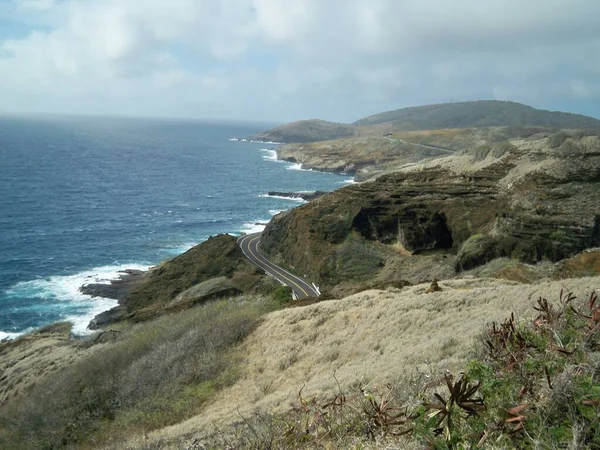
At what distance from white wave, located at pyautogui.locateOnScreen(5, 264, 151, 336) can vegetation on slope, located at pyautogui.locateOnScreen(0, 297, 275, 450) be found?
2183cm

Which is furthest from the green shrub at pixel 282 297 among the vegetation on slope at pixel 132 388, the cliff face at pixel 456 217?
the cliff face at pixel 456 217

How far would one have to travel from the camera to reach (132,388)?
15.5 m

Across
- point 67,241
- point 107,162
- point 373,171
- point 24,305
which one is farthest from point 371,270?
point 107,162

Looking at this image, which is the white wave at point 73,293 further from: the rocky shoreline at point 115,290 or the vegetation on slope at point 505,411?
the vegetation on slope at point 505,411

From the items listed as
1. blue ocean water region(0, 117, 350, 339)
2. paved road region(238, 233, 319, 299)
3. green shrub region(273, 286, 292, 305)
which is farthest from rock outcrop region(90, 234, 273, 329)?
green shrub region(273, 286, 292, 305)

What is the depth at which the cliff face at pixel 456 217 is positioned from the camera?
37.0 metres

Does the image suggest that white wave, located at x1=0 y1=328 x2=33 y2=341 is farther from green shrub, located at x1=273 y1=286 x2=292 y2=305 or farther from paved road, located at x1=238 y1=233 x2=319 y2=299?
green shrub, located at x1=273 y1=286 x2=292 y2=305

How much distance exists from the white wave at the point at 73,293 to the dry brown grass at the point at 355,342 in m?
27.6

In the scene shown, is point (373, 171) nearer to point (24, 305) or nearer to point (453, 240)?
point (453, 240)

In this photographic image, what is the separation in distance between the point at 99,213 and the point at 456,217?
2222 inches

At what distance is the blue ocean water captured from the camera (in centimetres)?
4591

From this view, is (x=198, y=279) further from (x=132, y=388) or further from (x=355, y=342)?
(x=355, y=342)

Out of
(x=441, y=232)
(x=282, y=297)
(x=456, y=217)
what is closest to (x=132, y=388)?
(x=282, y=297)

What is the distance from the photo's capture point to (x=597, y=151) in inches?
1767
